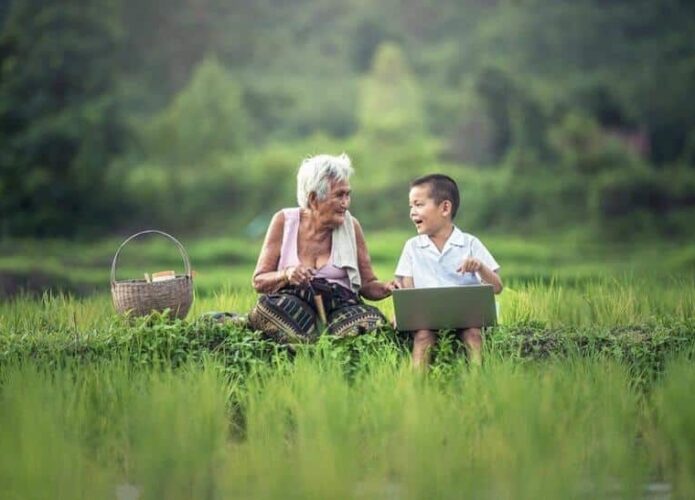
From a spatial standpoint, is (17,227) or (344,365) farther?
(17,227)

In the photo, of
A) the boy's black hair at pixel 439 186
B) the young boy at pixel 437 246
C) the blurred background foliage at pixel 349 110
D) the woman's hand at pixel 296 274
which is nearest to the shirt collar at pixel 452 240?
the young boy at pixel 437 246

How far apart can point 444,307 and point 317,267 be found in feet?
2.21

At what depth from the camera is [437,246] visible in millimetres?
5059

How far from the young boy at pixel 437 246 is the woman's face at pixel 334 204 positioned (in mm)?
274

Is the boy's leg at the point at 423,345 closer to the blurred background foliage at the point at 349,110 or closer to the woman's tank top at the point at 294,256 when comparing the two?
the woman's tank top at the point at 294,256

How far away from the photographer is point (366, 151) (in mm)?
23203

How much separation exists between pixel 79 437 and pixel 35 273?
15715 mm

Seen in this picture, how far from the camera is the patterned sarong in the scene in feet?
16.2

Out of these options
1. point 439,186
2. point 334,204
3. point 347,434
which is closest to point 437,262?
point 439,186

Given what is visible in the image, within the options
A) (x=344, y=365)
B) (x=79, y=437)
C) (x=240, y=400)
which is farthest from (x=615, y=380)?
(x=79, y=437)

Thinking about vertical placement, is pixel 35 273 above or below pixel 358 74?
below

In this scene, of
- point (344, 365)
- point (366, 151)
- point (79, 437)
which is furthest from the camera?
point (366, 151)

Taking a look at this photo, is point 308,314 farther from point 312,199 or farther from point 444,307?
point 444,307

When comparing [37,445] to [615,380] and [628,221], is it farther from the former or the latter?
[628,221]
